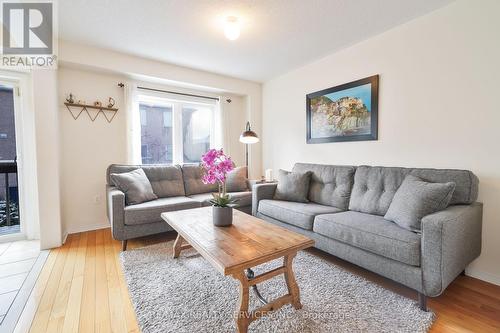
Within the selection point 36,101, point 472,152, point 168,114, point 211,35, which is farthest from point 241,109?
point 472,152

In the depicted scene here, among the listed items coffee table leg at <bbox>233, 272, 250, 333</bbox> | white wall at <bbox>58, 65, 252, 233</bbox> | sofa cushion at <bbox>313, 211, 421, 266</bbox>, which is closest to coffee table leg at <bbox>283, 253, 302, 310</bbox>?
coffee table leg at <bbox>233, 272, 250, 333</bbox>

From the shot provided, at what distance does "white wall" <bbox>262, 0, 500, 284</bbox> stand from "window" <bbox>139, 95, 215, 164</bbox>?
2.23m

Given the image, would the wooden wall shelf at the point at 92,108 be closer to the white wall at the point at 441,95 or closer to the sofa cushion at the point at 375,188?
the white wall at the point at 441,95

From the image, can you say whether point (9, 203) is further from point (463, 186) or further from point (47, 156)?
point (463, 186)

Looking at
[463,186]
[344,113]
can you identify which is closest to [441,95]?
[463,186]

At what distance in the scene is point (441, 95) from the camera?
2141 mm

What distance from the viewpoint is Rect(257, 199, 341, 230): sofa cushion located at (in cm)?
230

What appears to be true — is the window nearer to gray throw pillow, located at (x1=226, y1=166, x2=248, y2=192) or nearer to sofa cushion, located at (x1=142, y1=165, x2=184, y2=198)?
sofa cushion, located at (x1=142, y1=165, x2=184, y2=198)

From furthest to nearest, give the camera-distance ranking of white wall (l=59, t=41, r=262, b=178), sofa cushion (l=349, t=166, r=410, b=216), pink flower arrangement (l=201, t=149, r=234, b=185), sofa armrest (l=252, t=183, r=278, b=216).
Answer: sofa armrest (l=252, t=183, r=278, b=216)
white wall (l=59, t=41, r=262, b=178)
sofa cushion (l=349, t=166, r=410, b=216)
pink flower arrangement (l=201, t=149, r=234, b=185)

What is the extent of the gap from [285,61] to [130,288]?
3.22 m

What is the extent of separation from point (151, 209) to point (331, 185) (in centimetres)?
207

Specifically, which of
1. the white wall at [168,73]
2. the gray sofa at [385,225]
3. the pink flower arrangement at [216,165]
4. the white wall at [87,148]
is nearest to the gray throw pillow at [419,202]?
the gray sofa at [385,225]

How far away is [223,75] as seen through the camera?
390 cm

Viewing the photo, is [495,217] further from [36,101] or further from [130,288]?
[36,101]
